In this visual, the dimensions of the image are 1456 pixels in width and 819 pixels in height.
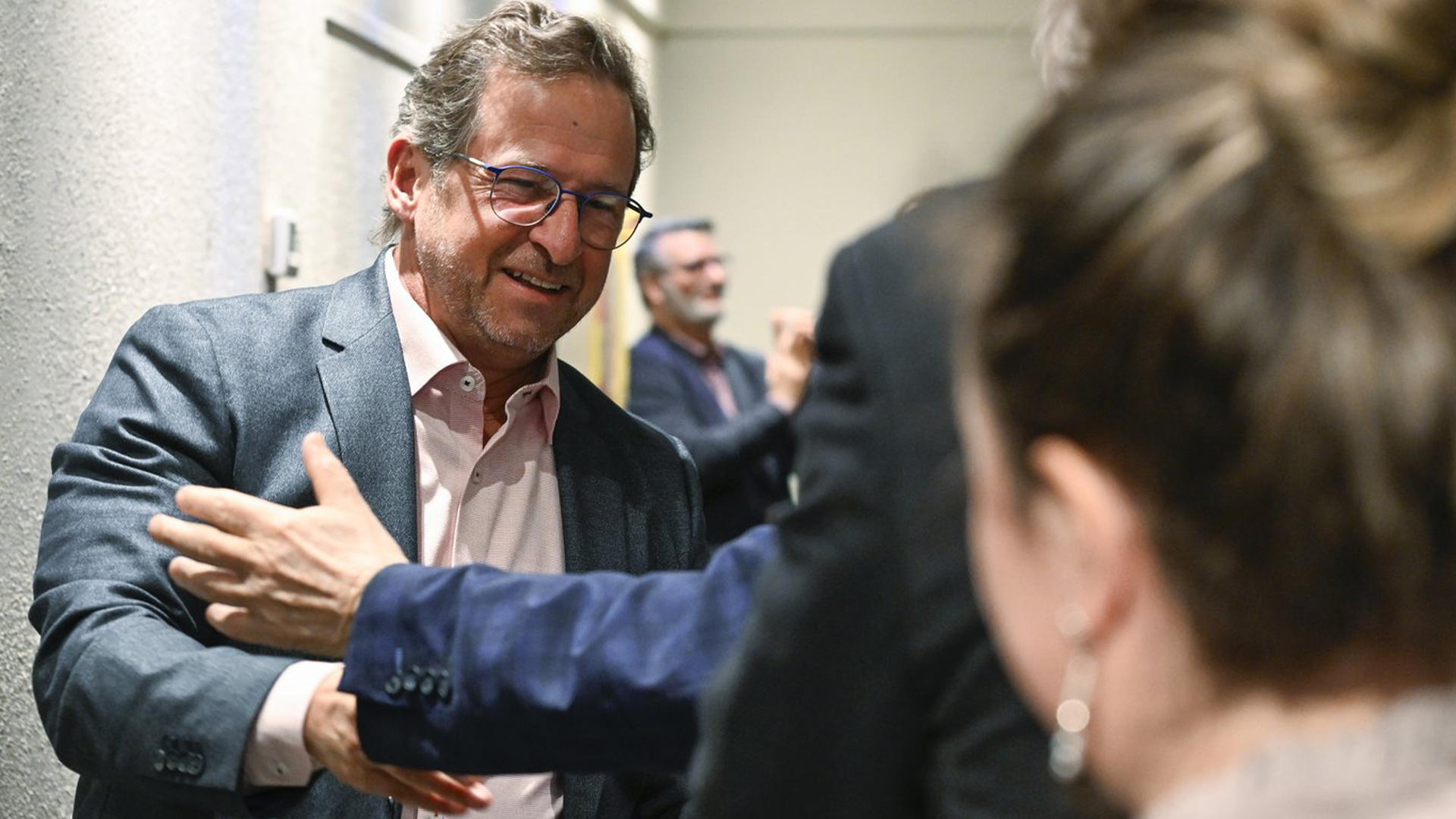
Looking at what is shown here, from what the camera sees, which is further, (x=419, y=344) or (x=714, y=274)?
(x=714, y=274)

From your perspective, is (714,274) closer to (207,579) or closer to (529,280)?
(529,280)

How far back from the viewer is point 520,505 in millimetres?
1980

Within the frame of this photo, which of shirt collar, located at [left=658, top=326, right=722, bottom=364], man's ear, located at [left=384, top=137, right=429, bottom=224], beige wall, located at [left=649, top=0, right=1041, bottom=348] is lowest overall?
shirt collar, located at [left=658, top=326, right=722, bottom=364]

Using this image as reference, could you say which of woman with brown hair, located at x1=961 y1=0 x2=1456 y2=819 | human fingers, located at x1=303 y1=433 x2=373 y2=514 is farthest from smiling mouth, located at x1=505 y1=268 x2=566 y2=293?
woman with brown hair, located at x1=961 y1=0 x2=1456 y2=819

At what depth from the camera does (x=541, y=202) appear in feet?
6.74

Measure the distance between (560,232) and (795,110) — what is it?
6082 millimetres

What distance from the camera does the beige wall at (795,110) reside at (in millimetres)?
7848

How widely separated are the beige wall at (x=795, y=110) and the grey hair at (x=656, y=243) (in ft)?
6.63

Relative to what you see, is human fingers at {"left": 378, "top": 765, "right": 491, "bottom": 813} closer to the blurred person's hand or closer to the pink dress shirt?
the pink dress shirt

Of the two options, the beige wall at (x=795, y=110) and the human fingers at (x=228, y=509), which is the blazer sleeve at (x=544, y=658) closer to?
the human fingers at (x=228, y=509)

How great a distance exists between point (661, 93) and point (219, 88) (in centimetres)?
550

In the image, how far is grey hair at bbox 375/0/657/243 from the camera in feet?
6.72

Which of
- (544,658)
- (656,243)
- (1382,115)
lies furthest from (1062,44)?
(656,243)

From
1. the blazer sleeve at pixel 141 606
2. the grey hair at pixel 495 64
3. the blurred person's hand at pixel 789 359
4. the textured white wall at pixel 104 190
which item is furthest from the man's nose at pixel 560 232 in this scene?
the blurred person's hand at pixel 789 359
